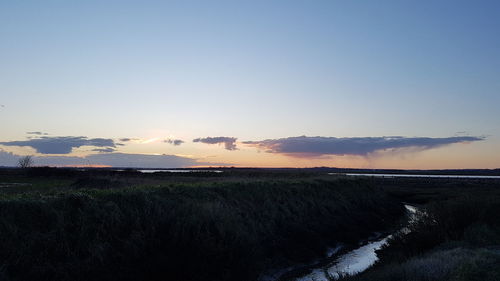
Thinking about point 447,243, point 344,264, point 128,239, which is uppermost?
point 128,239

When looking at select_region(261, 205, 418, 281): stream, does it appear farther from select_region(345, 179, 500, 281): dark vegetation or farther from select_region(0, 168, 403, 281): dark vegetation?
select_region(345, 179, 500, 281): dark vegetation

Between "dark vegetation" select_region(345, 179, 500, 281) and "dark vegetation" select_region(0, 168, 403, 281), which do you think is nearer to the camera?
"dark vegetation" select_region(345, 179, 500, 281)

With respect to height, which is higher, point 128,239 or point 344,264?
point 128,239

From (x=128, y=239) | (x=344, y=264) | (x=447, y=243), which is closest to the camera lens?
(x=128, y=239)

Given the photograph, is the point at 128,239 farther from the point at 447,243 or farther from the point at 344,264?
the point at 447,243

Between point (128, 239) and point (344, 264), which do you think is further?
point (344, 264)

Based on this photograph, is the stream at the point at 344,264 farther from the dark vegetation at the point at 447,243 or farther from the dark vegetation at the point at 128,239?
the dark vegetation at the point at 447,243

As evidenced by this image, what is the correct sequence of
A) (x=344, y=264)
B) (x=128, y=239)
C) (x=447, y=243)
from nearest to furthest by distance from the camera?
(x=128, y=239) < (x=447, y=243) < (x=344, y=264)

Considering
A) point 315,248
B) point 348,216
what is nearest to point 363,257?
point 315,248

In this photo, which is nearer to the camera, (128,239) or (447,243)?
(128,239)

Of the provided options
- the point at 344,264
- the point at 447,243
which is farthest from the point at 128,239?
the point at 447,243

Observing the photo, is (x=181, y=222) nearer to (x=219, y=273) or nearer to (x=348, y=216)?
(x=219, y=273)

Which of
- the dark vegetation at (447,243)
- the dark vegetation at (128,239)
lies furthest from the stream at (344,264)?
the dark vegetation at (447,243)

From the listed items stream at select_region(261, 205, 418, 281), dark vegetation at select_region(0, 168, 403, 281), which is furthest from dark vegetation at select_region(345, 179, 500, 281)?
dark vegetation at select_region(0, 168, 403, 281)
